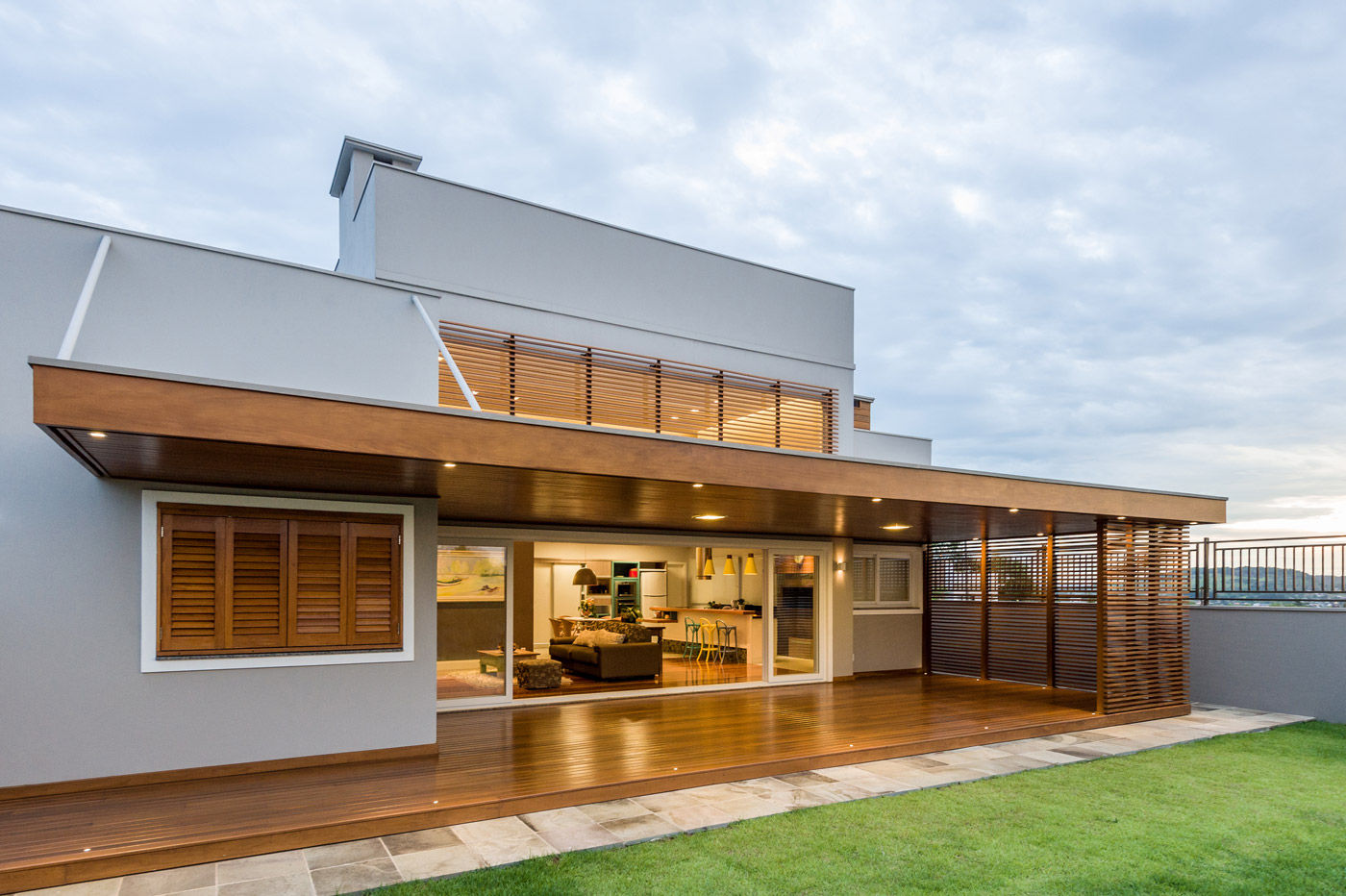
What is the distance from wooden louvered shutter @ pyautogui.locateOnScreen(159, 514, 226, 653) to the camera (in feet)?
21.4

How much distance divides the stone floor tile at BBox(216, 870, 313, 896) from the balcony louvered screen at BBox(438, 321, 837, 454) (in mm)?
5011

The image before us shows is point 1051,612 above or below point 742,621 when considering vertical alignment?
above

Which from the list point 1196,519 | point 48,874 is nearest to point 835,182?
point 1196,519

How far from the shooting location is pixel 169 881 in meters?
4.77

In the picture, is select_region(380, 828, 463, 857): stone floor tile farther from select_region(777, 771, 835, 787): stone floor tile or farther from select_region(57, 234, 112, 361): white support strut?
select_region(57, 234, 112, 361): white support strut

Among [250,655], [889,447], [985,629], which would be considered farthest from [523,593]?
[985,629]

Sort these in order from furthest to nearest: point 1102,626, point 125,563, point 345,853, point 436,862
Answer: point 1102,626 < point 125,563 < point 345,853 < point 436,862

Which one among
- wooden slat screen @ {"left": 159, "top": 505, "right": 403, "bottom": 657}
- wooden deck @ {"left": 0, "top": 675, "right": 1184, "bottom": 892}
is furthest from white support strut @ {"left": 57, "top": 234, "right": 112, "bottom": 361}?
wooden deck @ {"left": 0, "top": 675, "right": 1184, "bottom": 892}

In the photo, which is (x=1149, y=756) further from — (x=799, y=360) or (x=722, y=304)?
(x=722, y=304)

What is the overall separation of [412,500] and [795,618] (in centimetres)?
745

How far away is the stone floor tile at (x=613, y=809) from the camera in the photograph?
605cm

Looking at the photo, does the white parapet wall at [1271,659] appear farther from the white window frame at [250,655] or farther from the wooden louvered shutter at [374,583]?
the wooden louvered shutter at [374,583]

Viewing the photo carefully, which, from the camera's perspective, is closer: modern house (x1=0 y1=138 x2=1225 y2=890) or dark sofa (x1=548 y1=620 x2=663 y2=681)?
modern house (x1=0 y1=138 x2=1225 y2=890)

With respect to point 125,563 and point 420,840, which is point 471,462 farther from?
point 125,563
